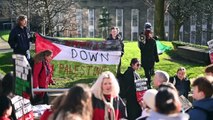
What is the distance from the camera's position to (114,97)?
737 centimetres

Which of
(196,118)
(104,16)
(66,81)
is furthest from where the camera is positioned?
(104,16)

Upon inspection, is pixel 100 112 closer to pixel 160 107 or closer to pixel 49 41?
pixel 160 107

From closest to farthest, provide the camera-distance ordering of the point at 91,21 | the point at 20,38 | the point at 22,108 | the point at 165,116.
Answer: the point at 165,116 < the point at 22,108 < the point at 20,38 < the point at 91,21

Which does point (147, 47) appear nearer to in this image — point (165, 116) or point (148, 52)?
point (148, 52)

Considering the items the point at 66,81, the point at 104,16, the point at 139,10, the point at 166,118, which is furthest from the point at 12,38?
the point at 139,10

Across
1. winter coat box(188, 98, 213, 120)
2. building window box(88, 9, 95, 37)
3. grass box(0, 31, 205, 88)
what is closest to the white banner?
grass box(0, 31, 205, 88)

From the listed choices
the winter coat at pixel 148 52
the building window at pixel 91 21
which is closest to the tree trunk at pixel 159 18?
the winter coat at pixel 148 52

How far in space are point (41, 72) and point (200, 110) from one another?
16.2 ft

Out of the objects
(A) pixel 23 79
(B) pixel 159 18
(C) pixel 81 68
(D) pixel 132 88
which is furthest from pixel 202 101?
(B) pixel 159 18

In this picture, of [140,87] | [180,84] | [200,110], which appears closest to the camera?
[200,110]

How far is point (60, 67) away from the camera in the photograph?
510 inches

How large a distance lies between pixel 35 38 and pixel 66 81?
2.76m

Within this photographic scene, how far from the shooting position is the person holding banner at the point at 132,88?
34.2 ft

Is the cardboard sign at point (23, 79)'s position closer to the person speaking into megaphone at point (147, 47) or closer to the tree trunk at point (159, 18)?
the person speaking into megaphone at point (147, 47)
